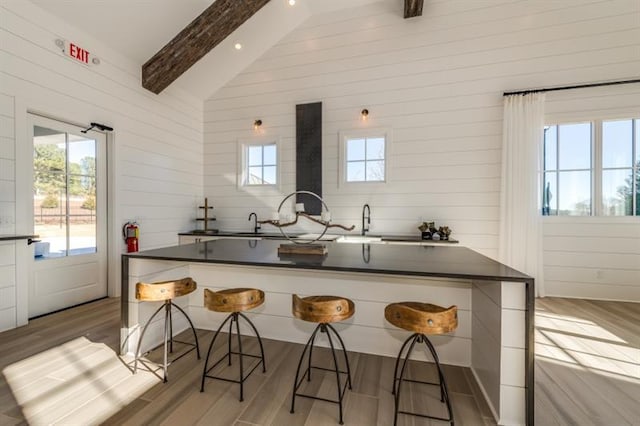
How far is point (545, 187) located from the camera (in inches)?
151

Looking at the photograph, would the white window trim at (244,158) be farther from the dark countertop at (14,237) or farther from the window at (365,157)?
the dark countertop at (14,237)

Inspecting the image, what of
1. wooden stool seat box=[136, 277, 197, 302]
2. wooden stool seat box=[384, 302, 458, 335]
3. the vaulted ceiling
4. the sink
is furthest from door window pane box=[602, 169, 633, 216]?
wooden stool seat box=[136, 277, 197, 302]

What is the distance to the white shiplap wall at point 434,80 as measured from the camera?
3.50m

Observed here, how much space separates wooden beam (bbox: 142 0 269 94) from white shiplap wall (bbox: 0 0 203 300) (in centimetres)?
24

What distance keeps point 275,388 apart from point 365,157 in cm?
331

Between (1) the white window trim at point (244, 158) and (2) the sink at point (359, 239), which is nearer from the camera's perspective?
(2) the sink at point (359, 239)

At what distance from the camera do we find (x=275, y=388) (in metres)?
1.77

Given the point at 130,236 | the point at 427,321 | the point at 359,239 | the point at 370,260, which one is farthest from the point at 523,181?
the point at 130,236

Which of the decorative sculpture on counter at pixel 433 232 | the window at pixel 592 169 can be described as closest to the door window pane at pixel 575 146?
the window at pixel 592 169

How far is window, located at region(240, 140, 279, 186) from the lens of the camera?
15.3 feet

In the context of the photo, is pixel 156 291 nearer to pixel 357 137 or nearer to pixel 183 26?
pixel 357 137

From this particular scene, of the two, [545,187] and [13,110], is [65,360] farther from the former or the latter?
[545,187]

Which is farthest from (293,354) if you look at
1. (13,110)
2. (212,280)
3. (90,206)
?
(13,110)

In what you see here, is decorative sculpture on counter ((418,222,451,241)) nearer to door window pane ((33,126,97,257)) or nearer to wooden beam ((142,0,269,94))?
wooden beam ((142,0,269,94))
